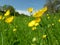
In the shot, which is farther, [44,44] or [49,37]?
[49,37]

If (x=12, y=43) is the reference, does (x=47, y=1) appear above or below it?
below

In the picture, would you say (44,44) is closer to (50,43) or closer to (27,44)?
(50,43)

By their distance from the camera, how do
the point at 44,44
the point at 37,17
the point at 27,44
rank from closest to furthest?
the point at 37,17 → the point at 44,44 → the point at 27,44

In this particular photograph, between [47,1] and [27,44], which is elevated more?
[27,44]

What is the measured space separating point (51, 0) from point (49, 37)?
4877 cm

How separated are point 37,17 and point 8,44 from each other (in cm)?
174

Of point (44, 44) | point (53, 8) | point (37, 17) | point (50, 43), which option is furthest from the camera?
point (53, 8)

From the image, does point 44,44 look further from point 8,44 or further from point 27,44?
point 8,44

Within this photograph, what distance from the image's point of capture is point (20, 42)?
3576 millimetres

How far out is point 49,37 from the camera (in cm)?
356

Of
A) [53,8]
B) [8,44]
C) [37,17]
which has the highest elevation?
[37,17]

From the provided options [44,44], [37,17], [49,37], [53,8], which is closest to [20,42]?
[49,37]

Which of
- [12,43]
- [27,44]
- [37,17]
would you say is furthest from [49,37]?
[37,17]

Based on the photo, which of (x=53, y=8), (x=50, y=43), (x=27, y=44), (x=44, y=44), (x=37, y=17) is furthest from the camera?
(x=53, y=8)
